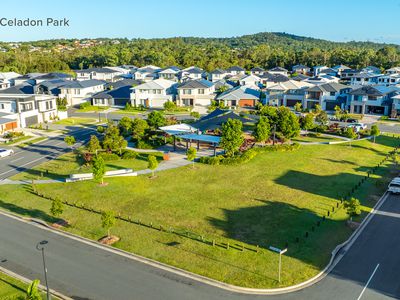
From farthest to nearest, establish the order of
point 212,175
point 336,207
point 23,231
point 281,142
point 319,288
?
point 281,142 < point 212,175 < point 336,207 < point 23,231 < point 319,288

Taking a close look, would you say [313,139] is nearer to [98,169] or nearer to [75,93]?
[98,169]

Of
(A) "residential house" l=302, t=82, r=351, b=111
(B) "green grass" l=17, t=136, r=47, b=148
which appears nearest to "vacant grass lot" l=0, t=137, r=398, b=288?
(B) "green grass" l=17, t=136, r=47, b=148

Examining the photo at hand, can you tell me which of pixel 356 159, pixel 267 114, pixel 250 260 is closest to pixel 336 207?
pixel 250 260

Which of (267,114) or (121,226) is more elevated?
(267,114)

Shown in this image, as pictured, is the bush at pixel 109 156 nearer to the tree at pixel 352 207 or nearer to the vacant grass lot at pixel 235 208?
the vacant grass lot at pixel 235 208

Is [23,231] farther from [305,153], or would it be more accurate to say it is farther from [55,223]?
[305,153]

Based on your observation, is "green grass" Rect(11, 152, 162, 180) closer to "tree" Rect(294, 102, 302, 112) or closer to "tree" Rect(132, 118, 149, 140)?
"tree" Rect(132, 118, 149, 140)

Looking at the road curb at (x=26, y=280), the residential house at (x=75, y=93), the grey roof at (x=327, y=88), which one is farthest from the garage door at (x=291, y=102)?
the road curb at (x=26, y=280)
